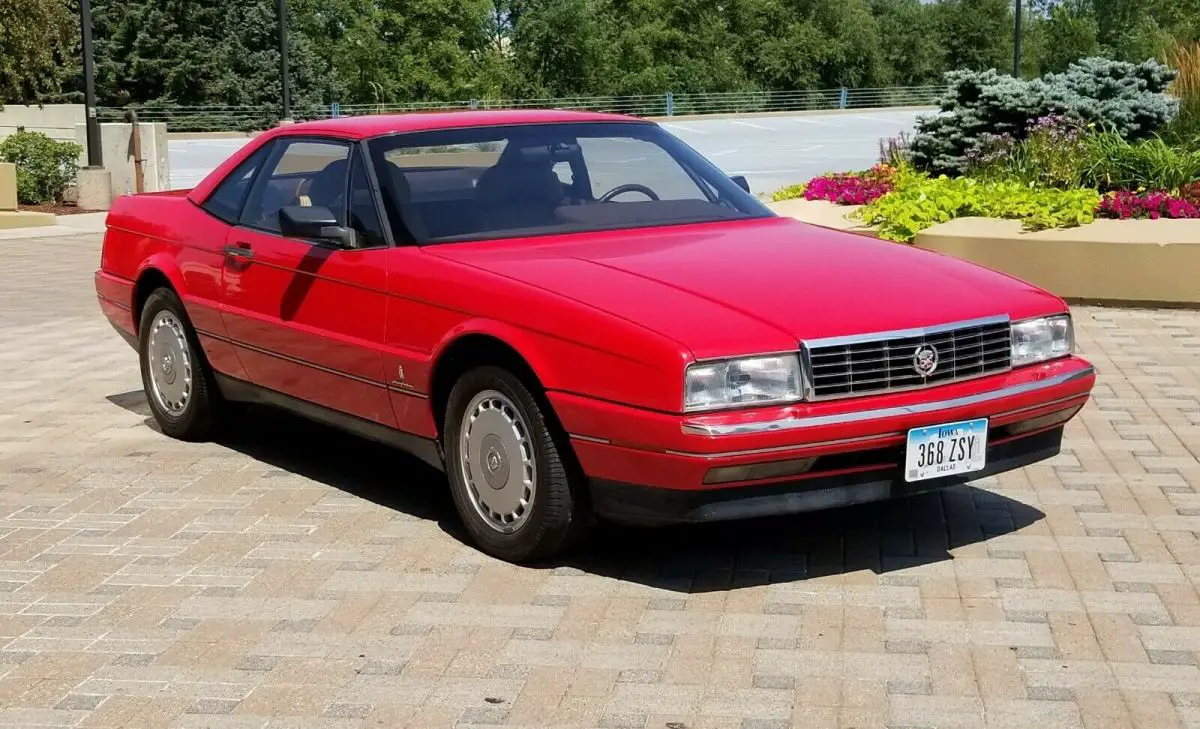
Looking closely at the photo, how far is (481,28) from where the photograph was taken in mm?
78125

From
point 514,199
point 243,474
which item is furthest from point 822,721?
point 243,474

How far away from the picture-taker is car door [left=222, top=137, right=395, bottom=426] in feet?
20.3

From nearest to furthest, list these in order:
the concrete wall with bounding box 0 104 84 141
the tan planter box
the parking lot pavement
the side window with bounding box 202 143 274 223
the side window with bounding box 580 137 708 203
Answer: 1. the parking lot pavement
2. the side window with bounding box 580 137 708 203
3. the side window with bounding box 202 143 274 223
4. the tan planter box
5. the concrete wall with bounding box 0 104 84 141

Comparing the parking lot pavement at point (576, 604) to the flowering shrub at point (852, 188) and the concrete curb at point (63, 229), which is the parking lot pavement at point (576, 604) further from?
the concrete curb at point (63, 229)

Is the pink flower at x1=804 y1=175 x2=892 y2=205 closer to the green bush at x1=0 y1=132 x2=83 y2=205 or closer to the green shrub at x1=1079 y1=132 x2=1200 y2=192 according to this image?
the green shrub at x1=1079 y1=132 x2=1200 y2=192

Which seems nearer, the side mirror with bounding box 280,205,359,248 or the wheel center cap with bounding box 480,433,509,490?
the wheel center cap with bounding box 480,433,509,490

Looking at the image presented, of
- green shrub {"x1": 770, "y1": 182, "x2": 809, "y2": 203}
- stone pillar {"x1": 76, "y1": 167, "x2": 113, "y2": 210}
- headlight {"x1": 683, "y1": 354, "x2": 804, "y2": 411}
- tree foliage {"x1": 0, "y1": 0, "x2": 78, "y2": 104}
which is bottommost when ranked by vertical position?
stone pillar {"x1": 76, "y1": 167, "x2": 113, "y2": 210}

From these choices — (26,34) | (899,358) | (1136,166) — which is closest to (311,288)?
(899,358)

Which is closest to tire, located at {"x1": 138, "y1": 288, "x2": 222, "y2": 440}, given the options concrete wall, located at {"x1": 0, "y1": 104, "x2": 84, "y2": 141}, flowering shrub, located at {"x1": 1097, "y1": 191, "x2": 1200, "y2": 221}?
flowering shrub, located at {"x1": 1097, "y1": 191, "x2": 1200, "y2": 221}

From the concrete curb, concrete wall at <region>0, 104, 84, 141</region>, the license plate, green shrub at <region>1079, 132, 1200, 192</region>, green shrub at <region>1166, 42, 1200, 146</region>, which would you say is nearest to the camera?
the license plate

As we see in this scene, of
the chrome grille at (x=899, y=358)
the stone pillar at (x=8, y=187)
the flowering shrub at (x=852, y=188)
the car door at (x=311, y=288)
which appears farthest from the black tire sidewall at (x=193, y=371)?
the stone pillar at (x=8, y=187)

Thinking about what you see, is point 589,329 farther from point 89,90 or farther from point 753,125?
point 753,125

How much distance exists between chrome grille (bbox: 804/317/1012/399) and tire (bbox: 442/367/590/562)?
91cm

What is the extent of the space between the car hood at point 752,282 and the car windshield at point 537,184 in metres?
0.16
